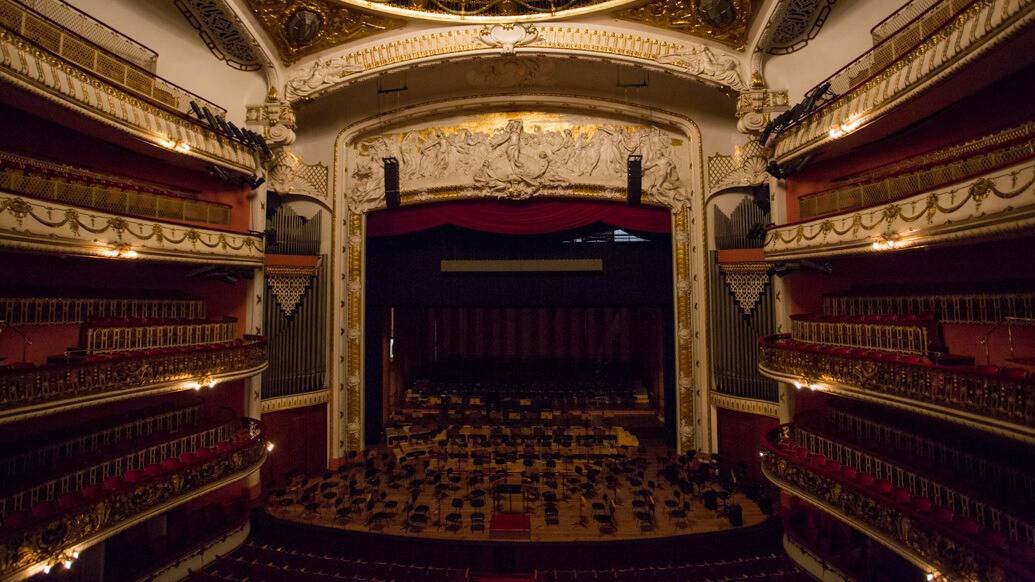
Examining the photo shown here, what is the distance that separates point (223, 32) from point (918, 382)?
572 inches

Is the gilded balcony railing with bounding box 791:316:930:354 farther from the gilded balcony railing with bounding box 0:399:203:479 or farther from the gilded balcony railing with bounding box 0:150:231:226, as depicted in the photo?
the gilded balcony railing with bounding box 0:399:203:479

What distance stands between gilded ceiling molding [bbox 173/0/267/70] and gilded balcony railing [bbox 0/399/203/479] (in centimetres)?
804

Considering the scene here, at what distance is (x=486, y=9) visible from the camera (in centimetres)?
1174

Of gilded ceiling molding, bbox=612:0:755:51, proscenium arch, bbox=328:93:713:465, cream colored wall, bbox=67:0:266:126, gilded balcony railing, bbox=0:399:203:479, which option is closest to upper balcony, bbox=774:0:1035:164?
gilded ceiling molding, bbox=612:0:755:51

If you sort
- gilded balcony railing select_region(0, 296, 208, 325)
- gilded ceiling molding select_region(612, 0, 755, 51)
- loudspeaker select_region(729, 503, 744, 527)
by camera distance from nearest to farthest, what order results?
gilded balcony railing select_region(0, 296, 208, 325) → loudspeaker select_region(729, 503, 744, 527) → gilded ceiling molding select_region(612, 0, 755, 51)

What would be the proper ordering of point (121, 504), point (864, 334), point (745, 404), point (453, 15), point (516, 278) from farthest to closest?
point (516, 278) < point (453, 15) < point (745, 404) < point (864, 334) < point (121, 504)

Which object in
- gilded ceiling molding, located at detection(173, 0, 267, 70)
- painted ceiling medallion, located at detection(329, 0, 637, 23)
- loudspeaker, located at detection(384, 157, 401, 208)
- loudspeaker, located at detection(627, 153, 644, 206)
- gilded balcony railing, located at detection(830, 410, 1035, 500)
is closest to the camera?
gilded balcony railing, located at detection(830, 410, 1035, 500)

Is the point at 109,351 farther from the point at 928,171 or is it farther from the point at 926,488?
the point at 928,171

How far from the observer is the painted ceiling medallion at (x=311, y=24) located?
434 inches

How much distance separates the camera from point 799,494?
7957 mm

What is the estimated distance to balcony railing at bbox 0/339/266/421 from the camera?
652cm

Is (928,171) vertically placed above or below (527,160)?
below

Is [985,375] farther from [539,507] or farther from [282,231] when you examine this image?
[282,231]

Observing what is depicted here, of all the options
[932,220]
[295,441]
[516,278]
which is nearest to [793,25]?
[932,220]
